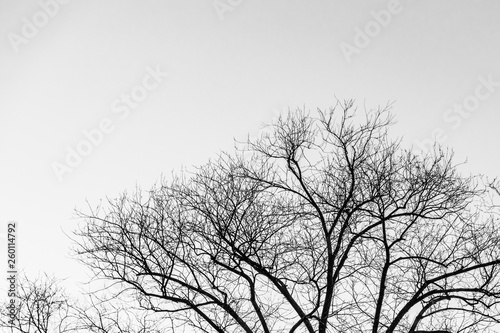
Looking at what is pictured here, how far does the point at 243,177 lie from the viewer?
10.5m

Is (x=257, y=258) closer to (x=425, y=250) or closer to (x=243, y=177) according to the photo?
(x=243, y=177)

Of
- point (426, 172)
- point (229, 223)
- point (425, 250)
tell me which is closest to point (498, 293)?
point (425, 250)

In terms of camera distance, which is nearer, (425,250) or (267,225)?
(267,225)

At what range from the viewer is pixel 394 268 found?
34.5ft

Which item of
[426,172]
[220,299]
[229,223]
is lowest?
[220,299]

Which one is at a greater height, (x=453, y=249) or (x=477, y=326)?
(x=453, y=249)

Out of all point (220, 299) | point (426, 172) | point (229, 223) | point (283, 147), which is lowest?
point (220, 299)

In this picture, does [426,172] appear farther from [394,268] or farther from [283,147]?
[283,147]

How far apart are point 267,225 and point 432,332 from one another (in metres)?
3.36

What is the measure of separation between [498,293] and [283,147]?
178 inches

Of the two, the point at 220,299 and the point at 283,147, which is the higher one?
the point at 283,147

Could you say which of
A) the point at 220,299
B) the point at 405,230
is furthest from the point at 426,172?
the point at 220,299

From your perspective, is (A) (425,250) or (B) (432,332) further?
(A) (425,250)

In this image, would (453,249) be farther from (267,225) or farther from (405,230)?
(267,225)
